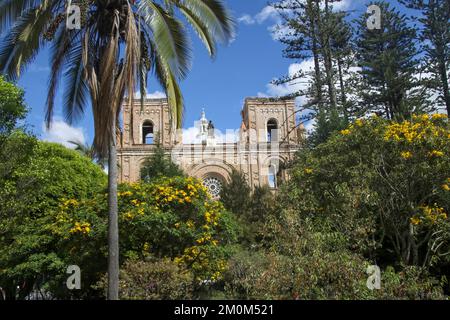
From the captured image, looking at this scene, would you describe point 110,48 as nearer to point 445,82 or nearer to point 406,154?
point 406,154

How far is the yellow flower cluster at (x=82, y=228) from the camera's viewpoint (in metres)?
9.78

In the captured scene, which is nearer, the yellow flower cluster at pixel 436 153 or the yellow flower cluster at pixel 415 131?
the yellow flower cluster at pixel 436 153

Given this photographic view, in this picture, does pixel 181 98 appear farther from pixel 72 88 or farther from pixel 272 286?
pixel 272 286

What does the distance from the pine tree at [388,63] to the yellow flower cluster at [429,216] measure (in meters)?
9.89

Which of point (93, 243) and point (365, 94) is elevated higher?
point (365, 94)

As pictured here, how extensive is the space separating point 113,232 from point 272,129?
1154 inches

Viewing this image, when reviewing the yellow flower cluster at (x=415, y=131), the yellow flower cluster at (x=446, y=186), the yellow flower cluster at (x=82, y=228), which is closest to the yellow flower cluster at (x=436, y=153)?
the yellow flower cluster at (x=415, y=131)

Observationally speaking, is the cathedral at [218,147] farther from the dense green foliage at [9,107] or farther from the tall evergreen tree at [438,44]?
the dense green foliage at [9,107]

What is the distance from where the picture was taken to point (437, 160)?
33.5ft

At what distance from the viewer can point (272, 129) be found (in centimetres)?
3609

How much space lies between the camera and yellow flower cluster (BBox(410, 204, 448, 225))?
32.1 feet

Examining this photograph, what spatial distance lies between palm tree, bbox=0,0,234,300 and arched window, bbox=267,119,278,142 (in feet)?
88.9

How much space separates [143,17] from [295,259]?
477 centimetres

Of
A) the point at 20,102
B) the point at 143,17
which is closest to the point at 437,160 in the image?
the point at 143,17
